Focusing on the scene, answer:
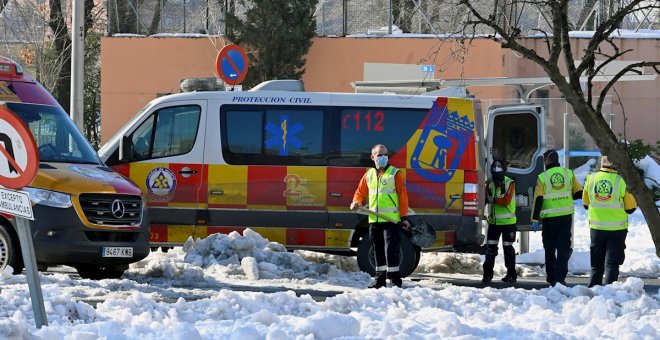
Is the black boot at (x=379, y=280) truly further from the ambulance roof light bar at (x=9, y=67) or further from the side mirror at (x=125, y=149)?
the ambulance roof light bar at (x=9, y=67)

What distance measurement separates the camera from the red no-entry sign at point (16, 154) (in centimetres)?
838

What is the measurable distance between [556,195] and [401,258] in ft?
6.49

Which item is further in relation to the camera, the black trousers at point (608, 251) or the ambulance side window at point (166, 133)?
the ambulance side window at point (166, 133)

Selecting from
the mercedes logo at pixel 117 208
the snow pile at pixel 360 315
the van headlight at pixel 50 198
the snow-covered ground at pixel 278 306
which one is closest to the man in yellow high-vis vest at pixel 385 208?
the snow-covered ground at pixel 278 306

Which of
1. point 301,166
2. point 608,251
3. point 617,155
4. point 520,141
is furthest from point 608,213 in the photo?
point 520,141

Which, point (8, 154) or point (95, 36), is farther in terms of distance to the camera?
point (95, 36)

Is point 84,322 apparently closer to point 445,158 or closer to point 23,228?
point 23,228

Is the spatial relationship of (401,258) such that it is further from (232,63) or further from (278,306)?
(232,63)

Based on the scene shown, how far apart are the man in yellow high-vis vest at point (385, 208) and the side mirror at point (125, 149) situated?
3.24 m

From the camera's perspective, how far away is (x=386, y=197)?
13695mm

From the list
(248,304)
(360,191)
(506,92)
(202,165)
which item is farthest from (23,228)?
(506,92)

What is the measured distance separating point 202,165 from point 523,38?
1433cm

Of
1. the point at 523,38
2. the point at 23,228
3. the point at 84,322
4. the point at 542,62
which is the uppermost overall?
the point at 523,38

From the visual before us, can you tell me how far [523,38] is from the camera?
28094 mm
